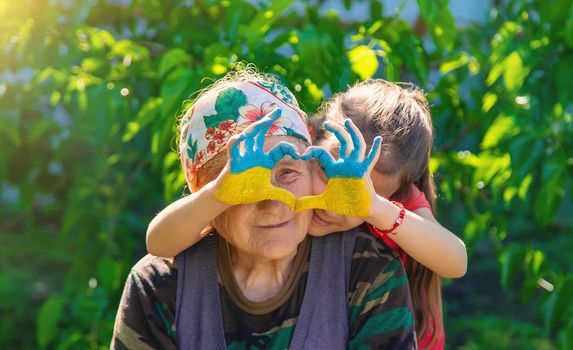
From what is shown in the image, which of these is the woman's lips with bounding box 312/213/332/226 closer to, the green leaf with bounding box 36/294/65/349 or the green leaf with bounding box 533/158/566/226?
the green leaf with bounding box 533/158/566/226

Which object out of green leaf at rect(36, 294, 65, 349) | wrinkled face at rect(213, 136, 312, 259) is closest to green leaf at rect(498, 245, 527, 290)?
wrinkled face at rect(213, 136, 312, 259)

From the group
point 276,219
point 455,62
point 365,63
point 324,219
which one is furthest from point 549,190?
point 276,219

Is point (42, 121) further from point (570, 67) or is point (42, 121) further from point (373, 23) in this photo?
point (570, 67)

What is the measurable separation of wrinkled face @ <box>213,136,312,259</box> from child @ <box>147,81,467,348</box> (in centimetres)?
6

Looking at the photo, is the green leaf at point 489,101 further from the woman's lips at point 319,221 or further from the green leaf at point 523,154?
the woman's lips at point 319,221

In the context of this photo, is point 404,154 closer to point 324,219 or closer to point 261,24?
point 324,219

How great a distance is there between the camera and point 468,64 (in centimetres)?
320

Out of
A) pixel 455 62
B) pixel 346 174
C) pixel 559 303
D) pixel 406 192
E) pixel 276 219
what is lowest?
pixel 559 303

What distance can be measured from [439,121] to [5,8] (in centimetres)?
150

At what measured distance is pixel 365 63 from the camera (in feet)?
8.19

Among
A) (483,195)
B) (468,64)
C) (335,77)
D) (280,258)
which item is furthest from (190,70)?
(483,195)

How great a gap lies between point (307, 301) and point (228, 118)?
15.5 inches

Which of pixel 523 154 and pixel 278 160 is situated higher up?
pixel 278 160

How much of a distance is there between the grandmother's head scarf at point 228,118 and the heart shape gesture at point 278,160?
0.14m
